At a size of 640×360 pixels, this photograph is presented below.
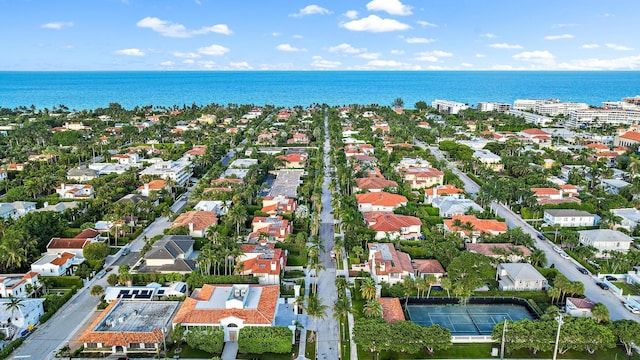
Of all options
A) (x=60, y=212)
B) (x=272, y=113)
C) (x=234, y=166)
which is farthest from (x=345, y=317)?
(x=272, y=113)

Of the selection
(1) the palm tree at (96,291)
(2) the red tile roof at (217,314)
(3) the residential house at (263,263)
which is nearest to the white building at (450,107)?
(3) the residential house at (263,263)

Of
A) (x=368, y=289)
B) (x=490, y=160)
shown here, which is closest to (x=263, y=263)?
(x=368, y=289)

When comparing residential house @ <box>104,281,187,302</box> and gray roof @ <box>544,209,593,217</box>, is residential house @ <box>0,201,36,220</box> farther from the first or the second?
gray roof @ <box>544,209,593,217</box>

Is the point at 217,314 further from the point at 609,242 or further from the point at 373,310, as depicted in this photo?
the point at 609,242

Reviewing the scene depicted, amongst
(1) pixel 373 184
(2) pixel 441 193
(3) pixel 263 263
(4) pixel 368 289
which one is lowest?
(3) pixel 263 263

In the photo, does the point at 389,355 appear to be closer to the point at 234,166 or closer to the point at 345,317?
the point at 345,317

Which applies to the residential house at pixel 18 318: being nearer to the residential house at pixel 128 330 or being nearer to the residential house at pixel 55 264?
the residential house at pixel 128 330
